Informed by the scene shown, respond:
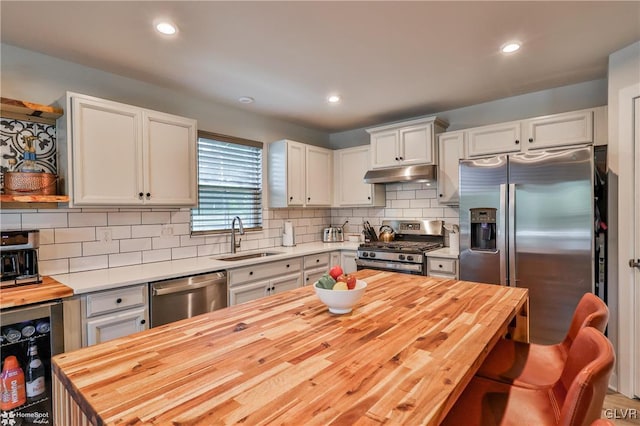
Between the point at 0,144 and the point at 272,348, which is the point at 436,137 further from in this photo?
the point at 0,144

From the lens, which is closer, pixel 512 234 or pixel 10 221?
pixel 10 221

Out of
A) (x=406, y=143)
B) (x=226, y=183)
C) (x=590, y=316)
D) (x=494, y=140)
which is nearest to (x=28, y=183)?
(x=226, y=183)

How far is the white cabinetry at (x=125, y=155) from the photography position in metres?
2.22

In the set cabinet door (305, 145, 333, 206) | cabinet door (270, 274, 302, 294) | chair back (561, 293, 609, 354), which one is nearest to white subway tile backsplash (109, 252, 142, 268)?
cabinet door (270, 274, 302, 294)

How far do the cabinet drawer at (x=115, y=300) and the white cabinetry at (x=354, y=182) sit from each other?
9.01 feet

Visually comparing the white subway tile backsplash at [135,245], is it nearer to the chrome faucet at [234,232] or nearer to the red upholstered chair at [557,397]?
the chrome faucet at [234,232]

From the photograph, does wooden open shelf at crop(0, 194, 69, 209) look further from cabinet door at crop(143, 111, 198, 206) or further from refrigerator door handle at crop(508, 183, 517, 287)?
refrigerator door handle at crop(508, 183, 517, 287)

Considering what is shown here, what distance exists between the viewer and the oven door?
3.34 meters

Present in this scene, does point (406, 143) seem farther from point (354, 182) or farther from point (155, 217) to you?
point (155, 217)

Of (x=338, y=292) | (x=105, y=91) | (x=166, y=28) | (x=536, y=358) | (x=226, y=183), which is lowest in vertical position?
(x=536, y=358)

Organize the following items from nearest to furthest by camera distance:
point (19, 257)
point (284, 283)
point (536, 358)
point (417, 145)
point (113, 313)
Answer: point (536, 358)
point (19, 257)
point (113, 313)
point (284, 283)
point (417, 145)

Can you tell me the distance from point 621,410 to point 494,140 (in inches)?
90.8

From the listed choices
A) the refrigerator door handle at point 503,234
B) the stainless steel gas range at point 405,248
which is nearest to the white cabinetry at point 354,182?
the stainless steel gas range at point 405,248

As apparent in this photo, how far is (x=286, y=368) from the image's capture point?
3.13 feet
